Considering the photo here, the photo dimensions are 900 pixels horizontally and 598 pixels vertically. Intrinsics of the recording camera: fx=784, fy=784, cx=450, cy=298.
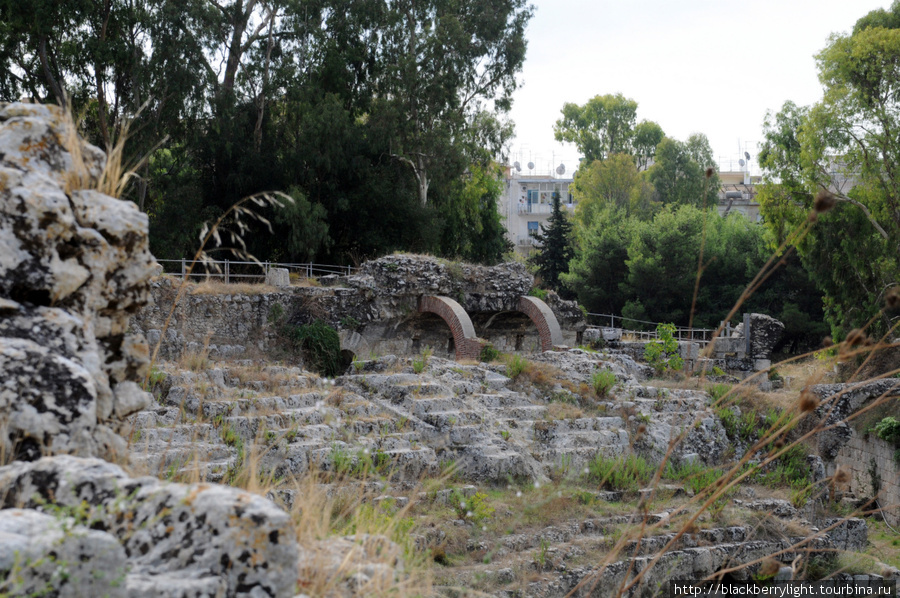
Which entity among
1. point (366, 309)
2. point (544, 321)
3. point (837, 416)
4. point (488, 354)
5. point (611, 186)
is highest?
point (611, 186)

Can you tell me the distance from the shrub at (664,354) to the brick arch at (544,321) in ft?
6.28

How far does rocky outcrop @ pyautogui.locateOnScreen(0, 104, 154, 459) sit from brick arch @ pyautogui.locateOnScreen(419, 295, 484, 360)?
1230cm

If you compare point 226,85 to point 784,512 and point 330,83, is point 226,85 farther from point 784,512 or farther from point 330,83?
point 784,512

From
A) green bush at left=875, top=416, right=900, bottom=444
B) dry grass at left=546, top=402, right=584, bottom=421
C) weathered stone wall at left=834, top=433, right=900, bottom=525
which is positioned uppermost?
dry grass at left=546, top=402, right=584, bottom=421

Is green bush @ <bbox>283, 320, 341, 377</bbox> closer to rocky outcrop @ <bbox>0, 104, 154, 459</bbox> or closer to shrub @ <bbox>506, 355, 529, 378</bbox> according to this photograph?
shrub @ <bbox>506, 355, 529, 378</bbox>

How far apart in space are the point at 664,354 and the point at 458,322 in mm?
4863

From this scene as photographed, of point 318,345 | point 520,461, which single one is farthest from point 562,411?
point 318,345

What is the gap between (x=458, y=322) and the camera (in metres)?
16.3

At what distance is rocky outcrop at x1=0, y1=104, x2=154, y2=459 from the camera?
2.22 meters

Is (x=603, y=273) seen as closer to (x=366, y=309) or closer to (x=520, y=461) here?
(x=366, y=309)

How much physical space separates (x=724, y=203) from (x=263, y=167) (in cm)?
3644

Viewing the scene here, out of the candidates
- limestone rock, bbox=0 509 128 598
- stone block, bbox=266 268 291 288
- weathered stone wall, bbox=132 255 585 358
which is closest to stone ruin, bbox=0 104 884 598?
limestone rock, bbox=0 509 128 598

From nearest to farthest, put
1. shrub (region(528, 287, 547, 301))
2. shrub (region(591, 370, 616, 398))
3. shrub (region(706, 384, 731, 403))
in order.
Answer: shrub (region(706, 384, 731, 403)) → shrub (region(591, 370, 616, 398)) → shrub (region(528, 287, 547, 301))

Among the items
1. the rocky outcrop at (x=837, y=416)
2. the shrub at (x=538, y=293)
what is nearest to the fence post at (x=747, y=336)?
the shrub at (x=538, y=293)
